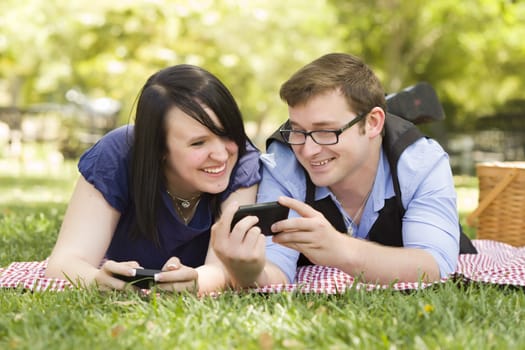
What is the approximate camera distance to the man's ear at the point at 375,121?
3.60 metres

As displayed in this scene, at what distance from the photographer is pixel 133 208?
376 cm

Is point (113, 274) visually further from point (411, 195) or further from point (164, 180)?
point (411, 195)

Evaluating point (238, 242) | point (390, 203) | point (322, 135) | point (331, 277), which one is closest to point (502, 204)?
point (390, 203)

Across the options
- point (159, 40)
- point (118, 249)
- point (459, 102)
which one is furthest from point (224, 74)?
point (118, 249)

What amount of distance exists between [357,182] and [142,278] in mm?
1248

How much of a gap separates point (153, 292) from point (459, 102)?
19.5 meters

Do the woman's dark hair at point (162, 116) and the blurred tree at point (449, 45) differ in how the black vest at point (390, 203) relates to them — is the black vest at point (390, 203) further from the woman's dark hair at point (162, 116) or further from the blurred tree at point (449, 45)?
the blurred tree at point (449, 45)

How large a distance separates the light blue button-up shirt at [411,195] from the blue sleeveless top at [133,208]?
137 millimetres

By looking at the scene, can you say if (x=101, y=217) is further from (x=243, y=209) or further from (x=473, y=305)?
(x=473, y=305)

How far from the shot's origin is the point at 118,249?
12.9 ft

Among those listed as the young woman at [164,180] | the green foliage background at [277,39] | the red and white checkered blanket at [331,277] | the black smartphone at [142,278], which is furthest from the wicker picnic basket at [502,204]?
the green foliage background at [277,39]

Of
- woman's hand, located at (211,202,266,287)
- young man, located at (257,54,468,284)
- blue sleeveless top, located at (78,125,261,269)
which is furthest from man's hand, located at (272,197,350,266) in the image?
blue sleeveless top, located at (78,125,261,269)

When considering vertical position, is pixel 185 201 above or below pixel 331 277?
above

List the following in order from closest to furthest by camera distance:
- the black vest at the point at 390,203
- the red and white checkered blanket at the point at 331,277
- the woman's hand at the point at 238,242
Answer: the woman's hand at the point at 238,242 → the red and white checkered blanket at the point at 331,277 → the black vest at the point at 390,203
